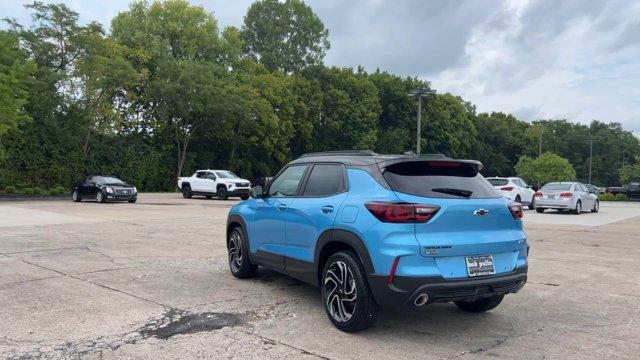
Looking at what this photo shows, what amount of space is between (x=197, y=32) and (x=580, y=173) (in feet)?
265

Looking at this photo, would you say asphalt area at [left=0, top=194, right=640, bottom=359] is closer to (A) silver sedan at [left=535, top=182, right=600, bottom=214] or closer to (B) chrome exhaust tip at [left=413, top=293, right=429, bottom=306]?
(B) chrome exhaust tip at [left=413, top=293, right=429, bottom=306]

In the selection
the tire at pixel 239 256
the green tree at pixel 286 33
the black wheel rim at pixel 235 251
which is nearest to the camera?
the tire at pixel 239 256

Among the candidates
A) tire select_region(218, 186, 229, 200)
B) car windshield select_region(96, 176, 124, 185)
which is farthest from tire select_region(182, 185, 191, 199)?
car windshield select_region(96, 176, 124, 185)

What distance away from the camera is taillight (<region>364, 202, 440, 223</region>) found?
4609 mm

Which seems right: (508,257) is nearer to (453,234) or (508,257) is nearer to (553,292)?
(453,234)

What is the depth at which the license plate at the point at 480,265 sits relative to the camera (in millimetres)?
4738

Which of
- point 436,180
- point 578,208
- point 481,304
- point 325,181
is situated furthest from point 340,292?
point 578,208

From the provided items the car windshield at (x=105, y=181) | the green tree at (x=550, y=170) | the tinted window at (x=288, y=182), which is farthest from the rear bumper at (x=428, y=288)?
the green tree at (x=550, y=170)

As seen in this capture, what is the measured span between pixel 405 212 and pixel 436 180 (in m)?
0.62

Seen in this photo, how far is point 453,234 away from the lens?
472 centimetres

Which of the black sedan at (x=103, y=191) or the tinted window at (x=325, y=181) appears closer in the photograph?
the tinted window at (x=325, y=181)

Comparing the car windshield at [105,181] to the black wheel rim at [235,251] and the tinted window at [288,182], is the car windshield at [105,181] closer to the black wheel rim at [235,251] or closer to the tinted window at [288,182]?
the black wheel rim at [235,251]

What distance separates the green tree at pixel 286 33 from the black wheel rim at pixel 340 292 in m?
53.6

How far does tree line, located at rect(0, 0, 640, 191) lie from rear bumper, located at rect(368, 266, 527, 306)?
24.9 meters
